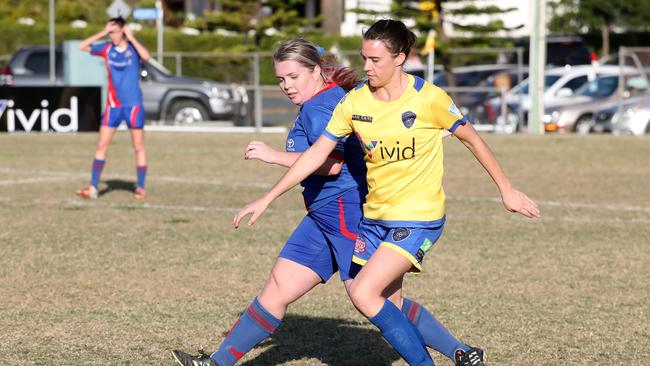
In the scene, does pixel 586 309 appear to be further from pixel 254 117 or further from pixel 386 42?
pixel 254 117

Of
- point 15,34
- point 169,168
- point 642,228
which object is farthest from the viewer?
point 15,34

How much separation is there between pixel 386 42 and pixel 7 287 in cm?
425

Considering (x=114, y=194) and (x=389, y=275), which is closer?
(x=389, y=275)

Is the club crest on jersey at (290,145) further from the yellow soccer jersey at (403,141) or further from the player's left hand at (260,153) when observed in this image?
the yellow soccer jersey at (403,141)

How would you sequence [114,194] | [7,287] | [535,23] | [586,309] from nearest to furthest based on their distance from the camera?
[586,309] < [7,287] < [114,194] < [535,23]

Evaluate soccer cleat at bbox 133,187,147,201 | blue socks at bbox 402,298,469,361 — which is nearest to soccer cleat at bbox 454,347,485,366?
blue socks at bbox 402,298,469,361

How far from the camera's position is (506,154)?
20.9 m

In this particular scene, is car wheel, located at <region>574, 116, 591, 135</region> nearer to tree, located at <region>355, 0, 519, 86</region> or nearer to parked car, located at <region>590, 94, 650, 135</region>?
parked car, located at <region>590, 94, 650, 135</region>

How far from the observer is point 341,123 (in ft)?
17.6

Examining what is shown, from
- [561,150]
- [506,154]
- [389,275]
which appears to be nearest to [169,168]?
[506,154]

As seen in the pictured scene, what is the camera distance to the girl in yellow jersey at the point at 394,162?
530 cm

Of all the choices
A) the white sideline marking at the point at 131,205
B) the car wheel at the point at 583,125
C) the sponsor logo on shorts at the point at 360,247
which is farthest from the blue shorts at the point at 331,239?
the car wheel at the point at 583,125

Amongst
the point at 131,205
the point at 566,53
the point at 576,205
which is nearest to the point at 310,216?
the point at 131,205

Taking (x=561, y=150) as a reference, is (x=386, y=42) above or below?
above
